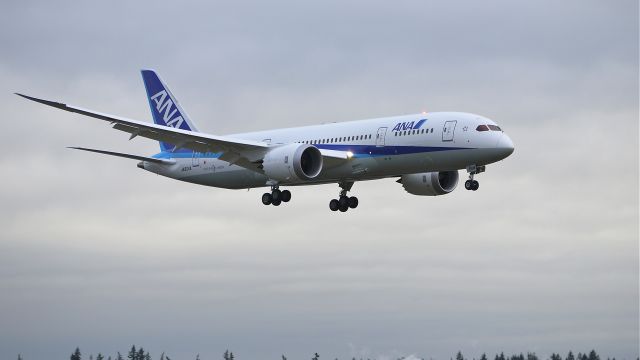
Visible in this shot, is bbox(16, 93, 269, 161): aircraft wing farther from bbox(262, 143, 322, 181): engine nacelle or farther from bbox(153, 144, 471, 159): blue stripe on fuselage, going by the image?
bbox(153, 144, 471, 159): blue stripe on fuselage

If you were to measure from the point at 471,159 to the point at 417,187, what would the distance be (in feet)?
34.7

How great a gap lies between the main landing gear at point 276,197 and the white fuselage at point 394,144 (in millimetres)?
1253

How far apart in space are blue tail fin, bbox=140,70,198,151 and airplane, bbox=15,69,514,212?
4.76 metres

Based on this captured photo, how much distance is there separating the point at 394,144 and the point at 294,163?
5623 millimetres

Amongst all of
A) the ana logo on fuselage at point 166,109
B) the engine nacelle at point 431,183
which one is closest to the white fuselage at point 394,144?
the engine nacelle at point 431,183

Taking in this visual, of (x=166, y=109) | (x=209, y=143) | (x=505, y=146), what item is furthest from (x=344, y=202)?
(x=166, y=109)

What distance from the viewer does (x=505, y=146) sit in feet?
205

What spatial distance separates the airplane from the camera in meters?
63.2

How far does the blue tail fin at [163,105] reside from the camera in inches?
3228

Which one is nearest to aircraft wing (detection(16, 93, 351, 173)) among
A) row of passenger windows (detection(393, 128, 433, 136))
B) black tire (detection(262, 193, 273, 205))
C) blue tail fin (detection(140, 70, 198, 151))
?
black tire (detection(262, 193, 273, 205))

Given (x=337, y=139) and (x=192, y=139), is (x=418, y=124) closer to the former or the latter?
(x=337, y=139)

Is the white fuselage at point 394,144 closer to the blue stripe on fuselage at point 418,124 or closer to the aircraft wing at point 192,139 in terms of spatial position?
the blue stripe on fuselage at point 418,124

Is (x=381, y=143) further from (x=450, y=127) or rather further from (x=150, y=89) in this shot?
(x=150, y=89)

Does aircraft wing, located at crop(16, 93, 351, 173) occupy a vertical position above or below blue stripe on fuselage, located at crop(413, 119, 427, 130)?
below
